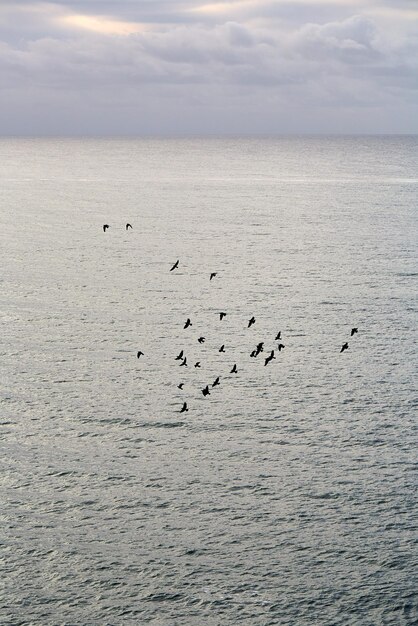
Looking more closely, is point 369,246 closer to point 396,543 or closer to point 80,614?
point 396,543

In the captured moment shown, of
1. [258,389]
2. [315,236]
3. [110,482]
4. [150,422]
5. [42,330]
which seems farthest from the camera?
[315,236]

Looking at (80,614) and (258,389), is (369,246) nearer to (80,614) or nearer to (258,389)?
(258,389)

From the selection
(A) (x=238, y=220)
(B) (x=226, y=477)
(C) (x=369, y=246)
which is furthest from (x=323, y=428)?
(A) (x=238, y=220)

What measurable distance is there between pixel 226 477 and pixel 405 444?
1496 cm

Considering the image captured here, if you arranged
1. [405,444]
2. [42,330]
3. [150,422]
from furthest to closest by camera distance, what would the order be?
1. [42,330]
2. [150,422]
3. [405,444]

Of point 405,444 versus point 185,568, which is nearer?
point 185,568

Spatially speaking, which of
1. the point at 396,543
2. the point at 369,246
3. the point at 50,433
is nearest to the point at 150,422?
the point at 50,433

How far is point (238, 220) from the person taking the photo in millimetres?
197625

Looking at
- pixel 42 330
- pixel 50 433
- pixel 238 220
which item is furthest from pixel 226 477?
pixel 238 220

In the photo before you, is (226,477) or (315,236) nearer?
(226,477)

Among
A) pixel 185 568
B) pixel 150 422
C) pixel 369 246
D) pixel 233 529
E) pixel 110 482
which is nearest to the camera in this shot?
pixel 185 568

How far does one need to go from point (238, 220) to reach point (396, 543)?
6011 inches

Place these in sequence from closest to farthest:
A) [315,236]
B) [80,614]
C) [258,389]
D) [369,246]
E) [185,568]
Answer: [80,614], [185,568], [258,389], [369,246], [315,236]

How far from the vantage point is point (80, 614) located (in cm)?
4303
